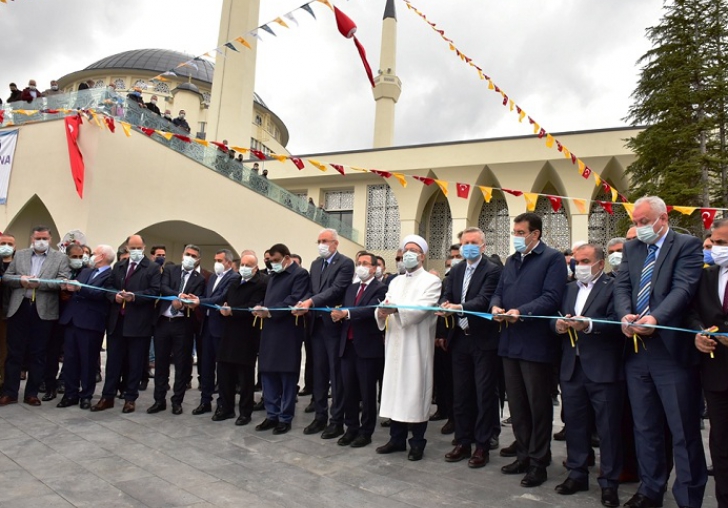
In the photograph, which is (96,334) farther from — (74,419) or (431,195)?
(431,195)

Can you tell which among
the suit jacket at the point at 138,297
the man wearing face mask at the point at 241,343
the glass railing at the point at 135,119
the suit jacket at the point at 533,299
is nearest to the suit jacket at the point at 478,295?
the suit jacket at the point at 533,299

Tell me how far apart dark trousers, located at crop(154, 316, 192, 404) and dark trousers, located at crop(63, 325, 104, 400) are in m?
0.73

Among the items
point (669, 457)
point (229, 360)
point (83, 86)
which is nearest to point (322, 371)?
point (229, 360)

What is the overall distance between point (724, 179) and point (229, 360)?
1393 cm

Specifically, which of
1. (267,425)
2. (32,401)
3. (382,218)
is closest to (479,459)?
(267,425)

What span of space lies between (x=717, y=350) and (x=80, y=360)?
6119mm

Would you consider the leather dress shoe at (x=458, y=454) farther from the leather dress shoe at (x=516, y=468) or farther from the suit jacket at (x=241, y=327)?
A: the suit jacket at (x=241, y=327)

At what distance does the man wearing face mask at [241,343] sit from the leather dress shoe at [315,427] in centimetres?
74

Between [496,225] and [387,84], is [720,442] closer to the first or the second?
[496,225]

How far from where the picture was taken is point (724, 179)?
13.8 metres

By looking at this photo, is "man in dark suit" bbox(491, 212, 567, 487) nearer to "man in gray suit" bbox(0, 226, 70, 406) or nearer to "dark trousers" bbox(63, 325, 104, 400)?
"dark trousers" bbox(63, 325, 104, 400)

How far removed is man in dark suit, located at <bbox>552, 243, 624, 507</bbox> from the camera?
11.8 feet

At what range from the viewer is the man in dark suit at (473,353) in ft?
14.1

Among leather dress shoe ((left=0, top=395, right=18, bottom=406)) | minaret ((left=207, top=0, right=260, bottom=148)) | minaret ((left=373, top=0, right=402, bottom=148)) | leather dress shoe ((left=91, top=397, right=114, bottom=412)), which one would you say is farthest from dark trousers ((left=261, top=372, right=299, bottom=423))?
minaret ((left=373, top=0, right=402, bottom=148))
